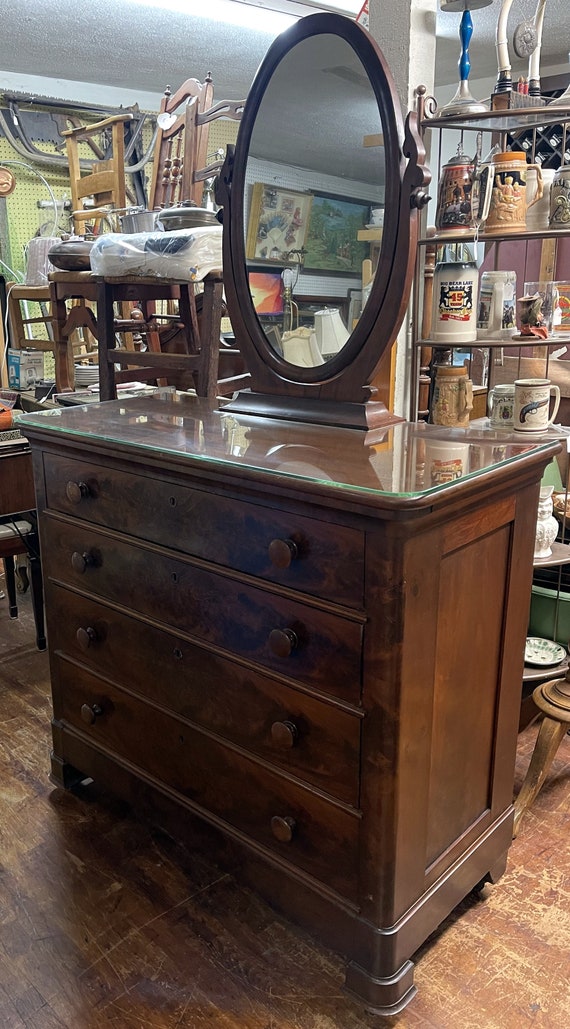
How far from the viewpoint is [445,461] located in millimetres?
1290

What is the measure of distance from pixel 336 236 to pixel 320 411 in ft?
1.17

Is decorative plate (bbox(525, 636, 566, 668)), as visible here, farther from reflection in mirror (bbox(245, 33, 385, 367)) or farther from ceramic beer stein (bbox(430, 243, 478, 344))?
reflection in mirror (bbox(245, 33, 385, 367))

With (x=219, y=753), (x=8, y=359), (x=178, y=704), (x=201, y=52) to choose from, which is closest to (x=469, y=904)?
(x=219, y=753)

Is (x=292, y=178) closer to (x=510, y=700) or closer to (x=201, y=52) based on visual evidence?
(x=510, y=700)

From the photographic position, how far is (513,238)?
A: 1831mm

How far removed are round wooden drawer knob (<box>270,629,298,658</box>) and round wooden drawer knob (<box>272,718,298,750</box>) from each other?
131 millimetres

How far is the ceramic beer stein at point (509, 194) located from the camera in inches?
70.7

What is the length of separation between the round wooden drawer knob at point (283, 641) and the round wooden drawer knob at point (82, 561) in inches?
23.1

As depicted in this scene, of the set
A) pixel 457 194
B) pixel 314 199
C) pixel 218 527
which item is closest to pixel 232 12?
pixel 457 194

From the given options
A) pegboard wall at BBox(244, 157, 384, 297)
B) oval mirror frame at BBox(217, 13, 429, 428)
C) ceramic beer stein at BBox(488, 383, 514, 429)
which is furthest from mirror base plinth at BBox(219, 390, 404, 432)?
ceramic beer stein at BBox(488, 383, 514, 429)

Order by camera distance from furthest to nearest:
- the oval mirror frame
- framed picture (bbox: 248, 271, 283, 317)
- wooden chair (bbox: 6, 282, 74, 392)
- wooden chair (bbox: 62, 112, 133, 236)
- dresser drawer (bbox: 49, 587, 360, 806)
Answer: wooden chair (bbox: 62, 112, 133, 236), wooden chair (bbox: 6, 282, 74, 392), framed picture (bbox: 248, 271, 283, 317), the oval mirror frame, dresser drawer (bbox: 49, 587, 360, 806)

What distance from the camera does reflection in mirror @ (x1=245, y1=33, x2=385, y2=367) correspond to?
4.86 ft

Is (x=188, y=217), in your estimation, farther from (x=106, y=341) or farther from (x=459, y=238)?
(x=459, y=238)

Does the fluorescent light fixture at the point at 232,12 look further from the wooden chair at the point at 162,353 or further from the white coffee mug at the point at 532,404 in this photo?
the white coffee mug at the point at 532,404
